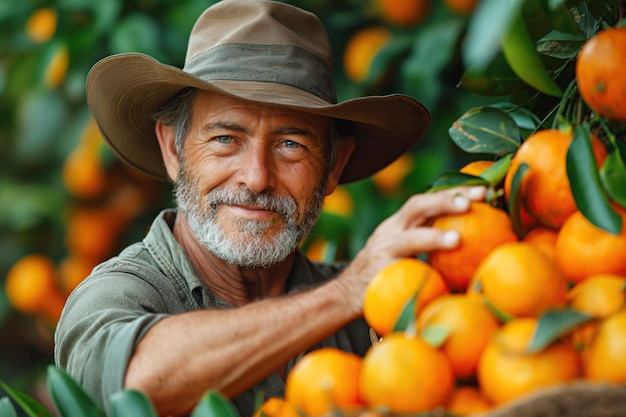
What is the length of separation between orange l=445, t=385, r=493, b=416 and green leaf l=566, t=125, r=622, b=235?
0.23 metres

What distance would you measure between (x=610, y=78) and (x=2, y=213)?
5.83 ft

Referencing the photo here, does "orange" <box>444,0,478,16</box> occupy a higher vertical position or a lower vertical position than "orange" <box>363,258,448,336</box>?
higher

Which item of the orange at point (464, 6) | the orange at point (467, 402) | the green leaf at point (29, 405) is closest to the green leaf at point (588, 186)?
the orange at point (467, 402)

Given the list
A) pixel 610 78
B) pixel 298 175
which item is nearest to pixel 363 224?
pixel 298 175

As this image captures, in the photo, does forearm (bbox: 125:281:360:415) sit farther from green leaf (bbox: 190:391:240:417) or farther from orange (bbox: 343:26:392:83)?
orange (bbox: 343:26:392:83)

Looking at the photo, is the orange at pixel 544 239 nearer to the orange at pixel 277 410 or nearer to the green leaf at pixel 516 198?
the green leaf at pixel 516 198

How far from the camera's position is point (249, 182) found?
1.64 metres

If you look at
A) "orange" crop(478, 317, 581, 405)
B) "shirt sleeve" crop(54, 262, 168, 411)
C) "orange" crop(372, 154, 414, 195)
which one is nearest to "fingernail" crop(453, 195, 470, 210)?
"orange" crop(478, 317, 581, 405)

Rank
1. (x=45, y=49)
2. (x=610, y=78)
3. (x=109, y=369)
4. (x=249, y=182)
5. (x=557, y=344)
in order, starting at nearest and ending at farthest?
(x=557, y=344) < (x=610, y=78) < (x=109, y=369) < (x=249, y=182) < (x=45, y=49)

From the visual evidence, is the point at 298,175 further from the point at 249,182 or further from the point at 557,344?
the point at 557,344

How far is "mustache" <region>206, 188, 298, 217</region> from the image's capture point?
1.66 metres

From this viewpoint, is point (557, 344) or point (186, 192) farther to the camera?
point (186, 192)

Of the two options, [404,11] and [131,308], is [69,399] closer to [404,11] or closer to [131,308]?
[131,308]

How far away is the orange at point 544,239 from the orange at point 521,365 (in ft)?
0.61
